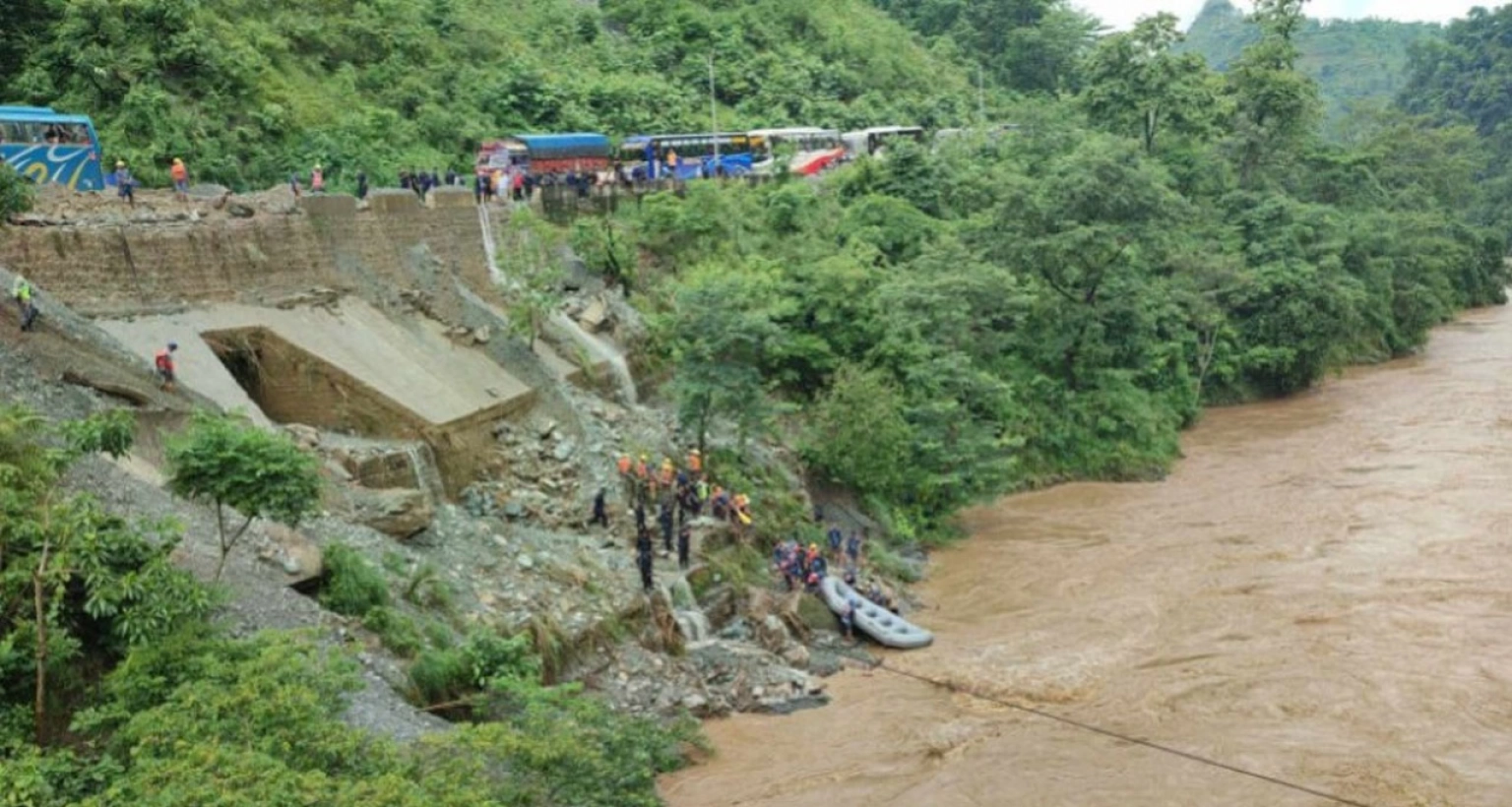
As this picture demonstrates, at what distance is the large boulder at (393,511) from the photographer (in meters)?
16.4

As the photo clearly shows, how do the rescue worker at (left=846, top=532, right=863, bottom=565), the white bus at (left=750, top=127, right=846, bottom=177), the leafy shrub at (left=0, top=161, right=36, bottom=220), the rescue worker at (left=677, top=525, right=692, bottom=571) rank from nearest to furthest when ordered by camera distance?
the leafy shrub at (left=0, top=161, right=36, bottom=220) → the rescue worker at (left=677, top=525, right=692, bottom=571) → the rescue worker at (left=846, top=532, right=863, bottom=565) → the white bus at (left=750, top=127, right=846, bottom=177)

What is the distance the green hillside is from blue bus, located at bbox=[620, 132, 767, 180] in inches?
105

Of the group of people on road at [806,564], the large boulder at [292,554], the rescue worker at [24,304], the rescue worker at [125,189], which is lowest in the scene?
the group of people on road at [806,564]

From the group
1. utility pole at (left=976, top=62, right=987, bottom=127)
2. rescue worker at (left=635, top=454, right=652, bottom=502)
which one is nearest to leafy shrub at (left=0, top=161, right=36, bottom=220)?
rescue worker at (left=635, top=454, right=652, bottom=502)

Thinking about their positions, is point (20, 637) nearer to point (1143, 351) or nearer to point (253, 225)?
point (253, 225)

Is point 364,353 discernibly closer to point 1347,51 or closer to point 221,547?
point 221,547

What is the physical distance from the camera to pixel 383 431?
61.7 ft

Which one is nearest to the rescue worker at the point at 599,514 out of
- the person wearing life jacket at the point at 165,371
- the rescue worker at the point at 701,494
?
the rescue worker at the point at 701,494

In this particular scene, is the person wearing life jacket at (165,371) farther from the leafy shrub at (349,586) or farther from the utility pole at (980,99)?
the utility pole at (980,99)

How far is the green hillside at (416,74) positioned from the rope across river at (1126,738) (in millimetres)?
19388

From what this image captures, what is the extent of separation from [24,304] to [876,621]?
1286 centimetres

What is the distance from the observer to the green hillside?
2848 cm

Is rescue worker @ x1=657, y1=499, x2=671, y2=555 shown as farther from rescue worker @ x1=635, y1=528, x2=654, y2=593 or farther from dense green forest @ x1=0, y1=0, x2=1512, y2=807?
dense green forest @ x1=0, y1=0, x2=1512, y2=807

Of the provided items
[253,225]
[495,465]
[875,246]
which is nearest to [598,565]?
[495,465]
